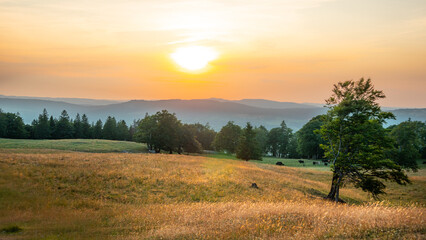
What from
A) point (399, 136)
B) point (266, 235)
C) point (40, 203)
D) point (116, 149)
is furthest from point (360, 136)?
point (116, 149)

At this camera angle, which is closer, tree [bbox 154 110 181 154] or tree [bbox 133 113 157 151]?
tree [bbox 154 110 181 154]

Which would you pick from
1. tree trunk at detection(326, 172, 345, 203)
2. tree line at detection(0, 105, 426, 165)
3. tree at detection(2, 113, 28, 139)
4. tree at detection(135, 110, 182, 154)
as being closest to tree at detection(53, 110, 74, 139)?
tree line at detection(0, 105, 426, 165)

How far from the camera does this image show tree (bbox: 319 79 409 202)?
2562 centimetres

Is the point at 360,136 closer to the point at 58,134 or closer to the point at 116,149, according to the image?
the point at 116,149

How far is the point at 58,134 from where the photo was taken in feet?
330

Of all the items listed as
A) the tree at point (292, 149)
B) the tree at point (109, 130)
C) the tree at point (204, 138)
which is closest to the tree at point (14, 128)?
the tree at point (109, 130)

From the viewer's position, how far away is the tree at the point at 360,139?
2562 centimetres

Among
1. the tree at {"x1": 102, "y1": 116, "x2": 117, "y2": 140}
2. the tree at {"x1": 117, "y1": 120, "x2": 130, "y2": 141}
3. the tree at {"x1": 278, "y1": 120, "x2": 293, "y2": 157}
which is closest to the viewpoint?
the tree at {"x1": 102, "y1": 116, "x2": 117, "y2": 140}

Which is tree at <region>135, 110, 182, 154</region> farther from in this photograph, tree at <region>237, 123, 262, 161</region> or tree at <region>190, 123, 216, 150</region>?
tree at <region>190, 123, 216, 150</region>

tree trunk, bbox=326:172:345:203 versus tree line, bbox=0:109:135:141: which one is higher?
tree line, bbox=0:109:135:141

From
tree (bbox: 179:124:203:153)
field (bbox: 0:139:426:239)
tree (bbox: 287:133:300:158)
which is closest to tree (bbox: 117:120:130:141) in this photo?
tree (bbox: 179:124:203:153)

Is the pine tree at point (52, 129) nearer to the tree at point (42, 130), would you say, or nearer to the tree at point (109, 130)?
the tree at point (42, 130)

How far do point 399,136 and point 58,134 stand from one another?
4305 inches

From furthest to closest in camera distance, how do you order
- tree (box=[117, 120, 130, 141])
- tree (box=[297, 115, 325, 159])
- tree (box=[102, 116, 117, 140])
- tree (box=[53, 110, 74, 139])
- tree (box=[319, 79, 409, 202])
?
1. tree (box=[117, 120, 130, 141])
2. tree (box=[102, 116, 117, 140])
3. tree (box=[53, 110, 74, 139])
4. tree (box=[297, 115, 325, 159])
5. tree (box=[319, 79, 409, 202])
